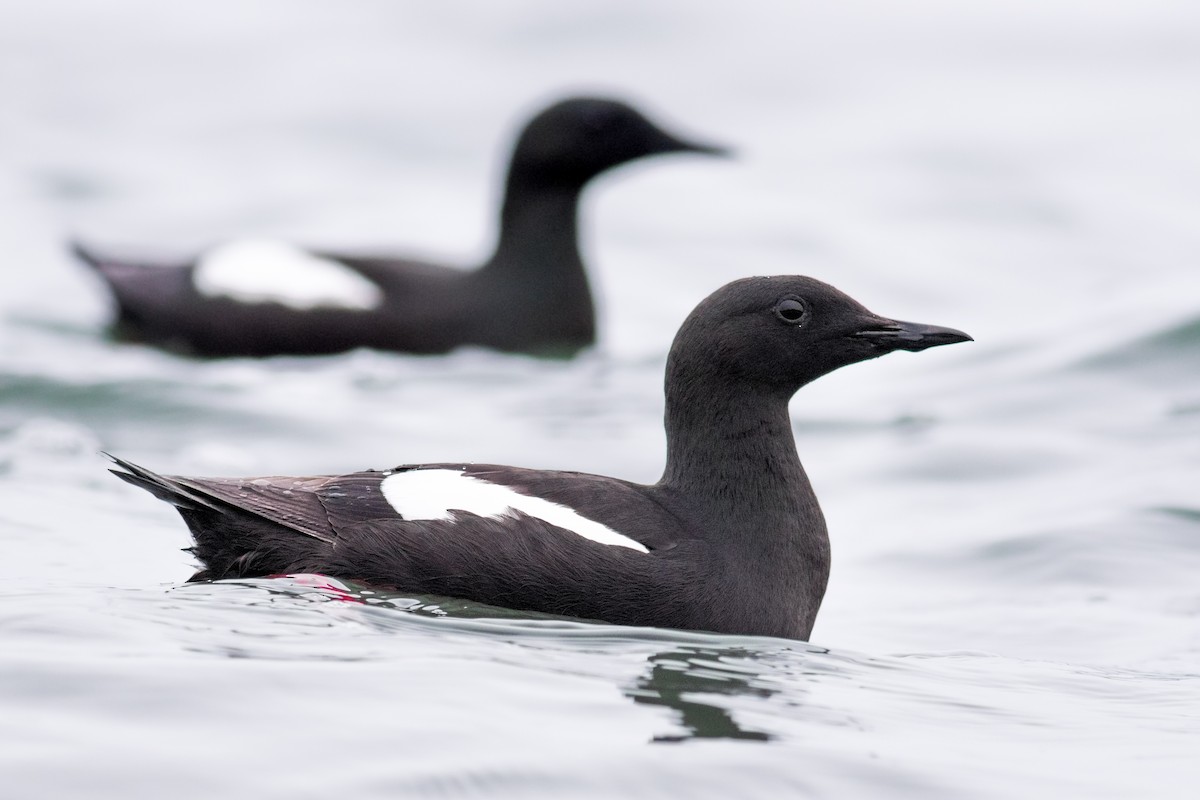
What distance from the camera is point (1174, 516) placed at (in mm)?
7801

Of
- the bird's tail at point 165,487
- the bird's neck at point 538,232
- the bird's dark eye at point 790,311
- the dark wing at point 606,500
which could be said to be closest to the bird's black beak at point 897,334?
the bird's dark eye at point 790,311

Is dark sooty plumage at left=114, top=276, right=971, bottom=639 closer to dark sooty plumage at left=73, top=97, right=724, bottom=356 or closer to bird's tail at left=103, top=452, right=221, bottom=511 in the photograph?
bird's tail at left=103, top=452, right=221, bottom=511

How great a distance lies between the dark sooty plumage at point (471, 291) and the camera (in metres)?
10.6

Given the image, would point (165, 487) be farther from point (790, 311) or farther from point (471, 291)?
point (471, 291)

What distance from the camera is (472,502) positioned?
546 centimetres

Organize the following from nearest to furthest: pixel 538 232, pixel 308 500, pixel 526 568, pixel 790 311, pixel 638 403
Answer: pixel 526 568
pixel 308 500
pixel 790 311
pixel 638 403
pixel 538 232

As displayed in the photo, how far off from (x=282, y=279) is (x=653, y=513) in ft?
18.9

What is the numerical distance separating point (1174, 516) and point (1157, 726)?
296cm

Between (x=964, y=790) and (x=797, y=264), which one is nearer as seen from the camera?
(x=964, y=790)

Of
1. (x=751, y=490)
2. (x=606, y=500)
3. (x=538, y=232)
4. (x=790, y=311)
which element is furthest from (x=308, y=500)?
(x=538, y=232)

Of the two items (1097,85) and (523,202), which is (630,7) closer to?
(1097,85)

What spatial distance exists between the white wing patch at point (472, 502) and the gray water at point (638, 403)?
28 centimetres

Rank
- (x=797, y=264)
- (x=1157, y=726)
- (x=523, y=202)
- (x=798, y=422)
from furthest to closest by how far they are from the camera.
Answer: (x=797, y=264)
(x=523, y=202)
(x=798, y=422)
(x=1157, y=726)

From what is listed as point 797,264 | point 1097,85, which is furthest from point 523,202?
point 1097,85
